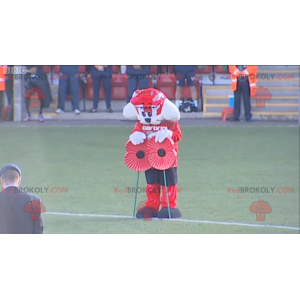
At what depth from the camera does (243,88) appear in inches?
444

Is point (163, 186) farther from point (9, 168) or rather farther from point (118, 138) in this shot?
point (118, 138)

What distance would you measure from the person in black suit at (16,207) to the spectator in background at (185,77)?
3.22 meters

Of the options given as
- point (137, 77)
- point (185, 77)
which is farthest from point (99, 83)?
point (137, 77)

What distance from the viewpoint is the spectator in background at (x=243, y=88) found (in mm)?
9877

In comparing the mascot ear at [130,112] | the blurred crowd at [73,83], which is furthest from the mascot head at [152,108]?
the blurred crowd at [73,83]

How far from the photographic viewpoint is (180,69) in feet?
28.8

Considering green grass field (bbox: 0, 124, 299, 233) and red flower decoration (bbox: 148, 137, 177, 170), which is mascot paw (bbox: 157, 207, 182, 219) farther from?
red flower decoration (bbox: 148, 137, 177, 170)

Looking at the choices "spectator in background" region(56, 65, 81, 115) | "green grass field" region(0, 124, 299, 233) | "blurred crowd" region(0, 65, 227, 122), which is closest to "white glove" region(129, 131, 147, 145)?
"green grass field" region(0, 124, 299, 233)

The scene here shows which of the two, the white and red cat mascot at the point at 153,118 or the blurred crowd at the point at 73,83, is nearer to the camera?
the white and red cat mascot at the point at 153,118

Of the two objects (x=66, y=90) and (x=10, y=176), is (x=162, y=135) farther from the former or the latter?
(x=66, y=90)

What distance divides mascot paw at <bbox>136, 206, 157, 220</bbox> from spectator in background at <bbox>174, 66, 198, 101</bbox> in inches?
79.5

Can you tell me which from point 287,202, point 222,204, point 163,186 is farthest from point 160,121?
point 287,202

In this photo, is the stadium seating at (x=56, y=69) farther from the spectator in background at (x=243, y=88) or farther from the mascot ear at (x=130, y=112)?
the spectator in background at (x=243, y=88)

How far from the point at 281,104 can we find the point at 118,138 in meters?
2.89
